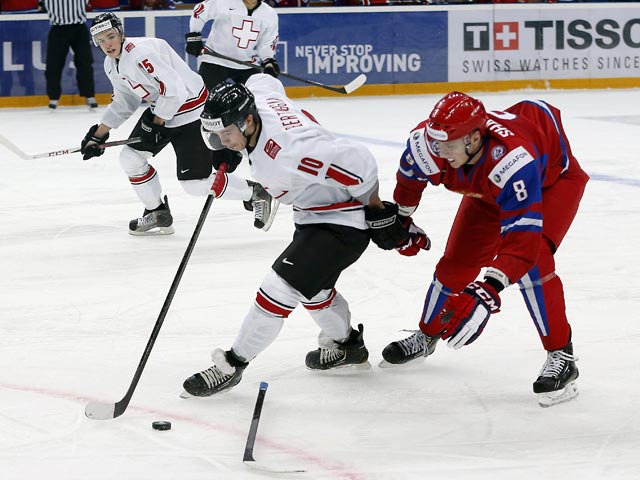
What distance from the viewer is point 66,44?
10.3 m

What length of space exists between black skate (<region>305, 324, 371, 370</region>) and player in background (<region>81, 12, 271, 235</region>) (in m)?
2.10

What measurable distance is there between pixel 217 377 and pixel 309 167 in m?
0.65

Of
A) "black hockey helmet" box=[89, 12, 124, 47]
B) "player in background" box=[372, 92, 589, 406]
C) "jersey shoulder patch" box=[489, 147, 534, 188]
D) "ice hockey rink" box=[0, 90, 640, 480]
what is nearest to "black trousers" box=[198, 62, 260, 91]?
"ice hockey rink" box=[0, 90, 640, 480]

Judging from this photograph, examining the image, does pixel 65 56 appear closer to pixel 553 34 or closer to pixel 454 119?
pixel 553 34

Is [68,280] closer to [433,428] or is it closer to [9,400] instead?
[9,400]

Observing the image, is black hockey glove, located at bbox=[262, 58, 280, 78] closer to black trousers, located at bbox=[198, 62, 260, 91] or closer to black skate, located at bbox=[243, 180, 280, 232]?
black trousers, located at bbox=[198, 62, 260, 91]

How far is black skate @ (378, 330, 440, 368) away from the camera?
3.48 m

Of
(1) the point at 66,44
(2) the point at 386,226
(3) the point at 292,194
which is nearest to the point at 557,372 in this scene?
(2) the point at 386,226

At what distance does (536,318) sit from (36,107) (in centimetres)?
860

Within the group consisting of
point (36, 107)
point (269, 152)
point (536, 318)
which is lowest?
point (36, 107)

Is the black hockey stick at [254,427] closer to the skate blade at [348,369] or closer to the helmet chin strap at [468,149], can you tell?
the skate blade at [348,369]

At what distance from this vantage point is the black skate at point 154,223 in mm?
5609

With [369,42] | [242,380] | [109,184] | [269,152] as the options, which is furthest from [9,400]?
[369,42]

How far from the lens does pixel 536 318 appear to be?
10.4 feet
